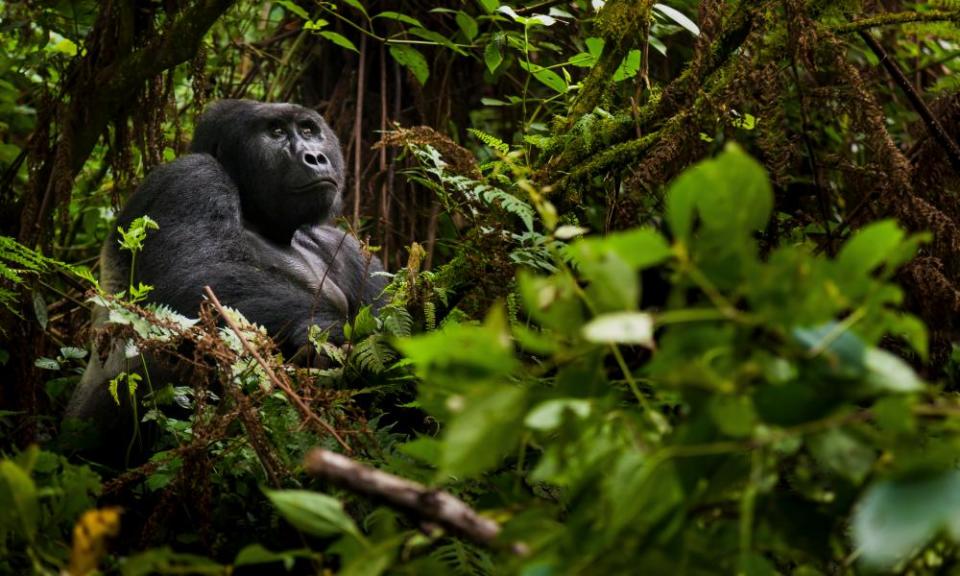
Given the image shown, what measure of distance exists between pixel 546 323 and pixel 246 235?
3017 mm

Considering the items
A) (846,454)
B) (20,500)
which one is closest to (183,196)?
(20,500)

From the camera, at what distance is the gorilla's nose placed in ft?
13.1

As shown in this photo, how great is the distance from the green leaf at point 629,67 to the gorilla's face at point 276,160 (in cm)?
140

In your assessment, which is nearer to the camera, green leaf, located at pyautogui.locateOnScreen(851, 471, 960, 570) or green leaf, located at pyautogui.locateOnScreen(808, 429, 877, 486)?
green leaf, located at pyautogui.locateOnScreen(851, 471, 960, 570)

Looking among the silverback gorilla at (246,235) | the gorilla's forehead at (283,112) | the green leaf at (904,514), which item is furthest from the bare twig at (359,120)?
the green leaf at (904,514)

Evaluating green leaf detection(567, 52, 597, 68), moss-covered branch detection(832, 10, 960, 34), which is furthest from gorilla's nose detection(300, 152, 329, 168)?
moss-covered branch detection(832, 10, 960, 34)

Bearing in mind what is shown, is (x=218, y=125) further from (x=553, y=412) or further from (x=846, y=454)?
(x=846, y=454)

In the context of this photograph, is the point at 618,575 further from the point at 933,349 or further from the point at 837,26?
the point at 837,26

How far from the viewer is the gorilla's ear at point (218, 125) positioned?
4088 mm

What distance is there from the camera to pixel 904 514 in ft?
2.65

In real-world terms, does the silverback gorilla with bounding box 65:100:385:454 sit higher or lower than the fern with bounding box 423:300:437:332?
lower

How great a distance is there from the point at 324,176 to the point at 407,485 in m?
3.02

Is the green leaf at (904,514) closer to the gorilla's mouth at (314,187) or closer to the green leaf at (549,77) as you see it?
the green leaf at (549,77)

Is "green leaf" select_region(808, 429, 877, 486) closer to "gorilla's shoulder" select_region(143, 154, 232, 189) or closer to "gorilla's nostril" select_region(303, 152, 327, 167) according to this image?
"gorilla's shoulder" select_region(143, 154, 232, 189)
